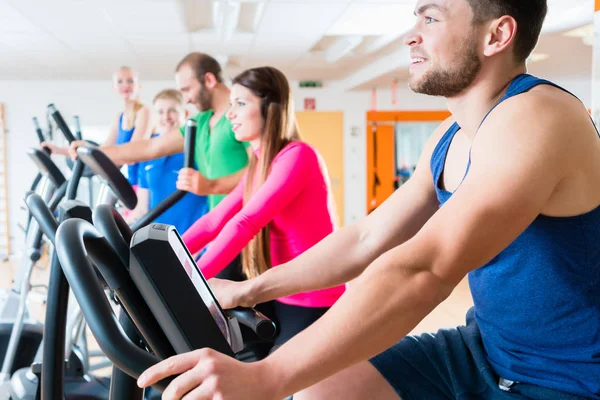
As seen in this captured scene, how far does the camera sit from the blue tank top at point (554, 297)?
37.6 inches

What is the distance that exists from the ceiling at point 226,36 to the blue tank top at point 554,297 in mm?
3970

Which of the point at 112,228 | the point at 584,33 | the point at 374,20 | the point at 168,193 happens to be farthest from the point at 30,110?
the point at 112,228

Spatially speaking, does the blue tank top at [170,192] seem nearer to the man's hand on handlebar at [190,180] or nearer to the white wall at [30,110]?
the man's hand on handlebar at [190,180]

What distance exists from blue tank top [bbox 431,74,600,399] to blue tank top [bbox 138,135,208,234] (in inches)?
88.6

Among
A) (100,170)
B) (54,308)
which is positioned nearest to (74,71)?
(100,170)

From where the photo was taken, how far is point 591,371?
963 mm

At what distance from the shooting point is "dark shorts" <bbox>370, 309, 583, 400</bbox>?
3.68ft

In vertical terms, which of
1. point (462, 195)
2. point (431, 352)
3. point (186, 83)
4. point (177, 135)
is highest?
point (186, 83)

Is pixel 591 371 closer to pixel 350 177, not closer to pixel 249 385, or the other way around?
pixel 249 385

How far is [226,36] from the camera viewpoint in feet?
20.5

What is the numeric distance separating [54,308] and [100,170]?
0.75m

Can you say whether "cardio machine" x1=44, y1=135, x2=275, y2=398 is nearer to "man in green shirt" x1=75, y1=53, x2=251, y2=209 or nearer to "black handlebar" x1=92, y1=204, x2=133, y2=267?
"black handlebar" x1=92, y1=204, x2=133, y2=267

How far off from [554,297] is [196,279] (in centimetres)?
58

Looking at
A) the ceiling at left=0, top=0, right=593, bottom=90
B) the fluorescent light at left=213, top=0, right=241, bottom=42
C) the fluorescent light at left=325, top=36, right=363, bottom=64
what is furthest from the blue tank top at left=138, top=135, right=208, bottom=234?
the fluorescent light at left=325, top=36, right=363, bottom=64
